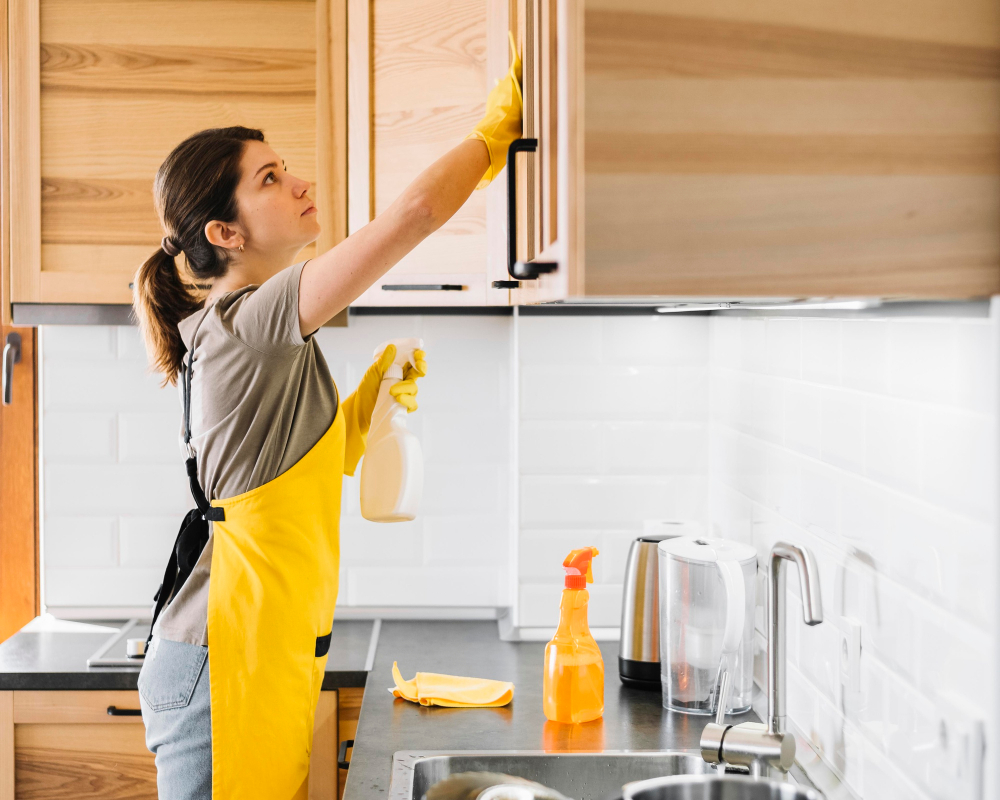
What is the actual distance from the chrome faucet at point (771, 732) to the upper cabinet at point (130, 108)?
3.47 ft

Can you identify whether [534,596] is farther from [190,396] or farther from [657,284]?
[657,284]

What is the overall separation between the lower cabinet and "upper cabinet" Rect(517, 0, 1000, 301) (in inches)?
48.5

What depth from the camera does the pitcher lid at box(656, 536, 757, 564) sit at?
1400 mm

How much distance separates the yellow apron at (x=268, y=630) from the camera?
4.65ft

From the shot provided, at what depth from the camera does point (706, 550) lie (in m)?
1.43

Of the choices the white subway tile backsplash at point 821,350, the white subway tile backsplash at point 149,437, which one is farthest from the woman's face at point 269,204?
the white subway tile backsplash at point 821,350

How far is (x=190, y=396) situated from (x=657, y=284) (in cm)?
96

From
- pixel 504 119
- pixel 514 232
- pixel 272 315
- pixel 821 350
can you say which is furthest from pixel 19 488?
pixel 821 350

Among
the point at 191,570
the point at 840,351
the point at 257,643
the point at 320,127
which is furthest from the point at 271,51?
the point at 840,351

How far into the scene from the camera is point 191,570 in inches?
58.8

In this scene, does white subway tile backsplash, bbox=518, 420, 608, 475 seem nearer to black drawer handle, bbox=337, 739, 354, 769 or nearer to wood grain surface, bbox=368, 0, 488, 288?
wood grain surface, bbox=368, 0, 488, 288

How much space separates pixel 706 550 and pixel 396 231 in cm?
69

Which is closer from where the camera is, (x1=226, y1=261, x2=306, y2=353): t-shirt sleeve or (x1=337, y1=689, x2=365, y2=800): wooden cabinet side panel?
(x1=226, y1=261, x2=306, y2=353): t-shirt sleeve

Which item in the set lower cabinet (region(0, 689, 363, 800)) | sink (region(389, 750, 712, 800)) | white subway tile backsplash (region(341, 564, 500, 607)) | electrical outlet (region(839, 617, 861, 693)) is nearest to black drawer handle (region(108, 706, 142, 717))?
lower cabinet (region(0, 689, 363, 800))
